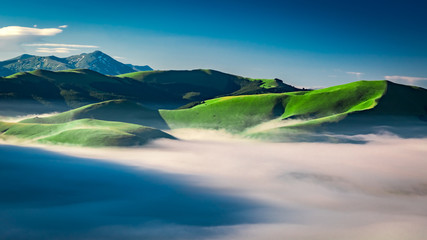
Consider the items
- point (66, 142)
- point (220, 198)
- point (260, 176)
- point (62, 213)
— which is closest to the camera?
point (62, 213)

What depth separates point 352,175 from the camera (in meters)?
143

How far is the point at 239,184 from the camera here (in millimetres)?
117938

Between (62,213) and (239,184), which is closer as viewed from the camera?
(62,213)

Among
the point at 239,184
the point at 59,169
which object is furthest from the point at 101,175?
the point at 239,184

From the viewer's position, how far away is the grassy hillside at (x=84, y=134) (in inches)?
6000

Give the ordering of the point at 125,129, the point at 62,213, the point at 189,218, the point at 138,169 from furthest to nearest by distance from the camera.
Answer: the point at 125,129 < the point at 138,169 < the point at 189,218 < the point at 62,213

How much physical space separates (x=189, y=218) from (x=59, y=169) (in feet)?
152

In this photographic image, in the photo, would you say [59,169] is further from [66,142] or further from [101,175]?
[66,142]

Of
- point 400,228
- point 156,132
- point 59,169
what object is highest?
point 156,132

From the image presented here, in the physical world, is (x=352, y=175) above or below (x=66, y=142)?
below

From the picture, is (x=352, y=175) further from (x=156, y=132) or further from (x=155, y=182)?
(x=156, y=132)

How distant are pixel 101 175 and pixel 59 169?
11100 millimetres

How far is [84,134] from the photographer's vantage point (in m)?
160

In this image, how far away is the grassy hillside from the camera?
500 ft
